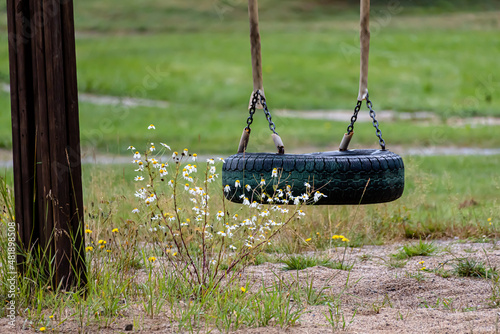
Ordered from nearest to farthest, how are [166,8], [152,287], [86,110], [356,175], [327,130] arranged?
1. [152,287]
2. [356,175]
3. [327,130]
4. [86,110]
5. [166,8]

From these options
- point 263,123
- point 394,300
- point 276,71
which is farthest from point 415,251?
point 276,71

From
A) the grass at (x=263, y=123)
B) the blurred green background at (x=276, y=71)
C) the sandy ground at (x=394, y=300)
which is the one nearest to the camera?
the sandy ground at (x=394, y=300)

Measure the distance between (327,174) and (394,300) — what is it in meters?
0.81

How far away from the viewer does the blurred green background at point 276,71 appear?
43.5 ft

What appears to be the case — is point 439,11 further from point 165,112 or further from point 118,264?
point 118,264

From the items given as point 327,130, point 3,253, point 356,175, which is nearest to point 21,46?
point 3,253

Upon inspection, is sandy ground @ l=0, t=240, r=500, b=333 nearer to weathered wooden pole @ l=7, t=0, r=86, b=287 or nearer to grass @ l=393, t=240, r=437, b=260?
grass @ l=393, t=240, r=437, b=260

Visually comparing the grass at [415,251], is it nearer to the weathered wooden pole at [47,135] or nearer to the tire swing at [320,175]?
the tire swing at [320,175]

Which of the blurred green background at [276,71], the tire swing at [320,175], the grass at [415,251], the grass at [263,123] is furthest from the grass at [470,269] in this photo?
the blurred green background at [276,71]

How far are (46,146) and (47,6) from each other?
736 millimetres

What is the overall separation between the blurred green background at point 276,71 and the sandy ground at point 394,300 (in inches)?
246

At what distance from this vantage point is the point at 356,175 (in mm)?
3830

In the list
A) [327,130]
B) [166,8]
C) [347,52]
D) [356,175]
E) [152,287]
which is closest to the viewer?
[152,287]

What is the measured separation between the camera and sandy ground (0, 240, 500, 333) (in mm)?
3055
